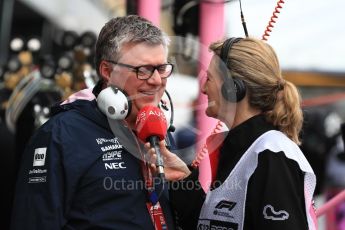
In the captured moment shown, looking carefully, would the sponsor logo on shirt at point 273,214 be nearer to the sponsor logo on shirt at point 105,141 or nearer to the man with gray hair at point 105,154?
the man with gray hair at point 105,154

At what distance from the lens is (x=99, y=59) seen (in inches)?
114

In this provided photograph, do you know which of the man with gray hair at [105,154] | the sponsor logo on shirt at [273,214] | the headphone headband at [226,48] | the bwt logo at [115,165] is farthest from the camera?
the headphone headband at [226,48]

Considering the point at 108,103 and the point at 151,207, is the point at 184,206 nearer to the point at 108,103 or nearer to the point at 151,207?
the point at 151,207

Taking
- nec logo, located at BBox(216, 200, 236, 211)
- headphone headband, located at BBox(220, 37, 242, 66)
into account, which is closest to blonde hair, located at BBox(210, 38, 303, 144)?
headphone headband, located at BBox(220, 37, 242, 66)

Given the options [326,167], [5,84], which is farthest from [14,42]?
[326,167]

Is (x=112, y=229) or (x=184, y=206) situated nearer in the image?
(x=112, y=229)

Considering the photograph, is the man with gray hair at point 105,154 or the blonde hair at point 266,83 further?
the blonde hair at point 266,83

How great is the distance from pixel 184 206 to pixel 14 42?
3292mm

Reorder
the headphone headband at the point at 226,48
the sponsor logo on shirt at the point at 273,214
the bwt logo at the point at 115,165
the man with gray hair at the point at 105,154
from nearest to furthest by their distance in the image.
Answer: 1. the sponsor logo on shirt at the point at 273,214
2. the man with gray hair at the point at 105,154
3. the bwt logo at the point at 115,165
4. the headphone headband at the point at 226,48

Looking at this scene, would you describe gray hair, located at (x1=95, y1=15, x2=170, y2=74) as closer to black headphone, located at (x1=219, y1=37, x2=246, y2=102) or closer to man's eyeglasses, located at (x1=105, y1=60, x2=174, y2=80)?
man's eyeglasses, located at (x1=105, y1=60, x2=174, y2=80)

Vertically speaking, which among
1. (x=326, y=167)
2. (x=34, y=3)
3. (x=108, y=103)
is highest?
(x=34, y=3)

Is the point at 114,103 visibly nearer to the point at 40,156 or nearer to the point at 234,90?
the point at 40,156

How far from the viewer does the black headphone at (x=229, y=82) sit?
275 cm

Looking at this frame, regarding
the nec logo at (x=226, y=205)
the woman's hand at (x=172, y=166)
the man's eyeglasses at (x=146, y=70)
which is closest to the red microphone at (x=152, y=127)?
the woman's hand at (x=172, y=166)
